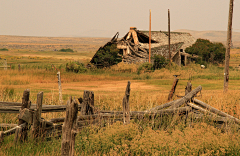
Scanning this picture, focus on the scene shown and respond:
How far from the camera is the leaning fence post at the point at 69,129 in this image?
396 cm

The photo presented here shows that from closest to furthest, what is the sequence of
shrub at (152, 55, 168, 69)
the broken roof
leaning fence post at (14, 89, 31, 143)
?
leaning fence post at (14, 89, 31, 143) < shrub at (152, 55, 168, 69) < the broken roof

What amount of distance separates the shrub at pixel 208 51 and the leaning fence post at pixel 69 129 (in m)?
41.1

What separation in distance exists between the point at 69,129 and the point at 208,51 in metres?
42.4

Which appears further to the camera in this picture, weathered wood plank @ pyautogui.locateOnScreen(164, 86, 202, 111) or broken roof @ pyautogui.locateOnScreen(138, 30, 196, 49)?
broken roof @ pyautogui.locateOnScreen(138, 30, 196, 49)

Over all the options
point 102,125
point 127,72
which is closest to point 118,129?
point 102,125

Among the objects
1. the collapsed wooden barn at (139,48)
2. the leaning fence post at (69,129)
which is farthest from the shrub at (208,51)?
the leaning fence post at (69,129)

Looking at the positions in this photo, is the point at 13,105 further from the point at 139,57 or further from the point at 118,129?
the point at 139,57

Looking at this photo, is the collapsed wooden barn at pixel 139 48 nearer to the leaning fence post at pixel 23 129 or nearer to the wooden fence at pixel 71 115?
the wooden fence at pixel 71 115

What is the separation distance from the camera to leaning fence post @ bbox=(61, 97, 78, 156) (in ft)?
13.0

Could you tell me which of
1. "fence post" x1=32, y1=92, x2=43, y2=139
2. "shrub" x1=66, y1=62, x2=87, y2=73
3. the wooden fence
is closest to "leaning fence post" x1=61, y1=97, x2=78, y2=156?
the wooden fence

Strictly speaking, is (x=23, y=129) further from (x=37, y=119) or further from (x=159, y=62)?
(x=159, y=62)

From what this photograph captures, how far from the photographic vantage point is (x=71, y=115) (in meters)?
3.98

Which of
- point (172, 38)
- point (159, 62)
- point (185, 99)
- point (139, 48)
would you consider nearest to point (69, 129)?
point (185, 99)

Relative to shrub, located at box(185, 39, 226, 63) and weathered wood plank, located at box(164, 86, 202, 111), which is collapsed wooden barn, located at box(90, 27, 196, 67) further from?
weathered wood plank, located at box(164, 86, 202, 111)
